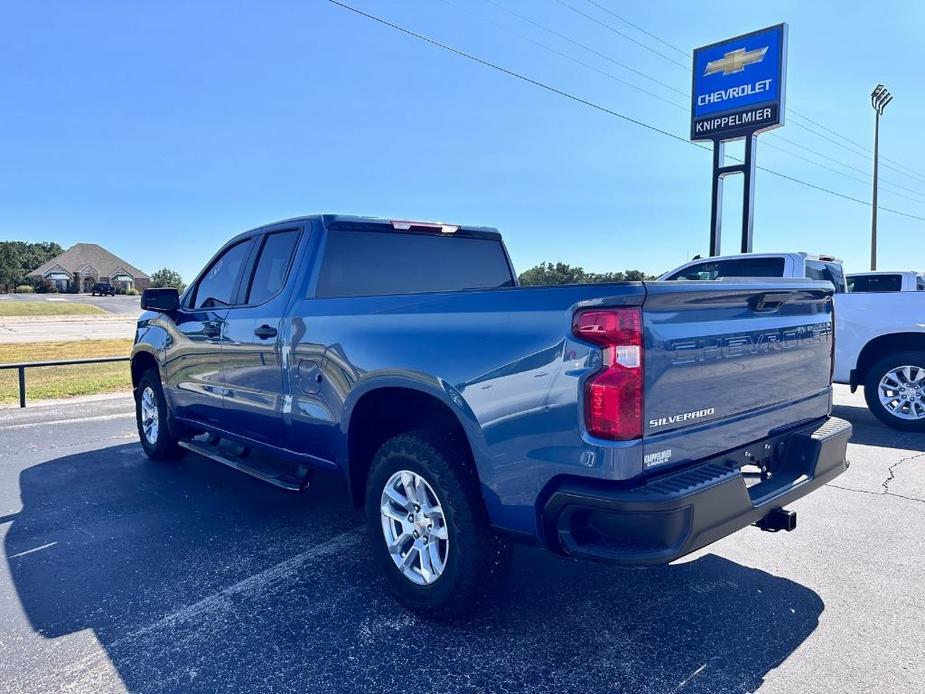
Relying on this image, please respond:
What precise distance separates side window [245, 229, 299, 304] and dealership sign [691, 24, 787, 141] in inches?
701

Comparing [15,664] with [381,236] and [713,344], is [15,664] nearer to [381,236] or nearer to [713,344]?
[381,236]

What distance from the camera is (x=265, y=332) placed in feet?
13.4

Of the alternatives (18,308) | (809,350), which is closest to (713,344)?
(809,350)

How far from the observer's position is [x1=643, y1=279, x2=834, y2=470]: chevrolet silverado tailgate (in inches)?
96.0

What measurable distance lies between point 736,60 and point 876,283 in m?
11.0

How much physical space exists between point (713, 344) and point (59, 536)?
4.14 meters

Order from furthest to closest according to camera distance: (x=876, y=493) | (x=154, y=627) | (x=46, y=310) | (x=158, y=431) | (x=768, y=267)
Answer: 1. (x=46, y=310)
2. (x=768, y=267)
3. (x=158, y=431)
4. (x=876, y=493)
5. (x=154, y=627)

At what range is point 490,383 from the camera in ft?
8.68

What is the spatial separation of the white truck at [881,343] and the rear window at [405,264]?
117 inches

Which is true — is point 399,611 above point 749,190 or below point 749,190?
below

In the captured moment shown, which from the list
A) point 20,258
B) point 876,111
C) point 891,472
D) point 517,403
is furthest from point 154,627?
point 20,258

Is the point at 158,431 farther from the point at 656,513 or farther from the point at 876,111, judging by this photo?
the point at 876,111

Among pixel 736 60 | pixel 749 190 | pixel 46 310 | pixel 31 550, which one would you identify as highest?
pixel 736 60

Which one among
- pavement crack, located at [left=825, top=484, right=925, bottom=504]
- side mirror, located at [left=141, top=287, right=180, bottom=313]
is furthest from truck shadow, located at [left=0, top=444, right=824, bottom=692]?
pavement crack, located at [left=825, top=484, right=925, bottom=504]
